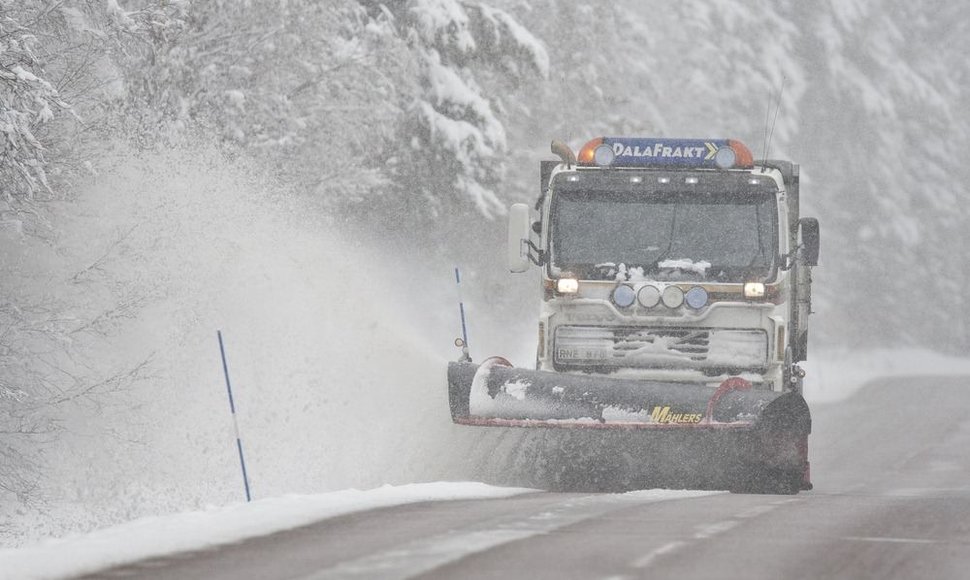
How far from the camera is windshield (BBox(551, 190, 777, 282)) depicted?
13.3 meters

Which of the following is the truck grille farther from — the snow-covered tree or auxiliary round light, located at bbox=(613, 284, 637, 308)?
the snow-covered tree

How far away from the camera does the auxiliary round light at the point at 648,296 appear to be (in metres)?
13.1

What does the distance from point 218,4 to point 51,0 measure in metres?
6.93

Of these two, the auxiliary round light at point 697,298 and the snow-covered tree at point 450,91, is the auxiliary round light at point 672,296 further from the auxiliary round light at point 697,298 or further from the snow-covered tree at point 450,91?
the snow-covered tree at point 450,91

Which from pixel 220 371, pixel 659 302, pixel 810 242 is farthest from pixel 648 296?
pixel 220 371

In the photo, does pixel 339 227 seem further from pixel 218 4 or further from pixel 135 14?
pixel 135 14

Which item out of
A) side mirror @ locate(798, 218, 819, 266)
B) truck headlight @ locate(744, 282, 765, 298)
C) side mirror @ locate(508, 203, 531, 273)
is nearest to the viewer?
truck headlight @ locate(744, 282, 765, 298)

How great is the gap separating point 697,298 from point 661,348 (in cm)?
52

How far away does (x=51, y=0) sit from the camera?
15.1 meters

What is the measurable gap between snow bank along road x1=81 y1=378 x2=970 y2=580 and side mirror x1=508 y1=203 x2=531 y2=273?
9.05 ft

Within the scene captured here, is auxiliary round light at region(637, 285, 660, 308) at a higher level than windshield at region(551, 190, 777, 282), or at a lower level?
lower

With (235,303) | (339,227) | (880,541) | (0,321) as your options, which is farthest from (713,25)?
(880,541)

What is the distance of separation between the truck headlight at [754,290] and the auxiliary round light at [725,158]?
115 centimetres

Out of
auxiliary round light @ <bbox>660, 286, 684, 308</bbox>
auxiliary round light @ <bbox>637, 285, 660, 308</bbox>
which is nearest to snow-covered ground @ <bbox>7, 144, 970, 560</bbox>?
auxiliary round light @ <bbox>637, 285, 660, 308</bbox>
